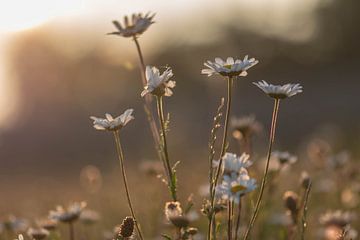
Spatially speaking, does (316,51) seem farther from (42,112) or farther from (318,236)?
(318,236)

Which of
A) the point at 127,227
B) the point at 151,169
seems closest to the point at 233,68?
the point at 127,227

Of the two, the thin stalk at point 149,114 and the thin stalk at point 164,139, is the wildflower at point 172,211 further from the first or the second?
the thin stalk at point 149,114

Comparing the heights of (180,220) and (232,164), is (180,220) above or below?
below

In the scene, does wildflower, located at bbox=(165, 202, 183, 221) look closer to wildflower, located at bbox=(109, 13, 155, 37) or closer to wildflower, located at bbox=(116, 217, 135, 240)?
wildflower, located at bbox=(116, 217, 135, 240)

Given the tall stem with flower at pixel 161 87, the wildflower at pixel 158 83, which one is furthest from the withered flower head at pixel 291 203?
the wildflower at pixel 158 83

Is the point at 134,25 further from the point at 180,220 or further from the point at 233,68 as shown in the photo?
the point at 180,220

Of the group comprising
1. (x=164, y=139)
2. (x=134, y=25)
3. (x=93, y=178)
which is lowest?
(x=164, y=139)
